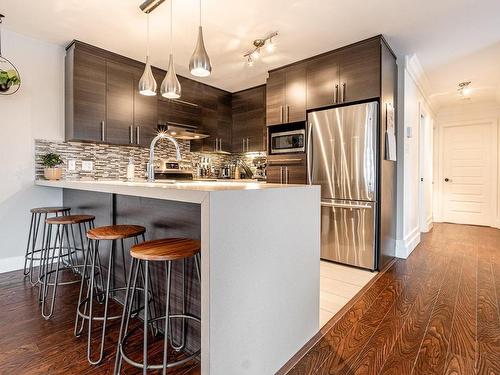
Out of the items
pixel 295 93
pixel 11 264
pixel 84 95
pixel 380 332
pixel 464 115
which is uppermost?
pixel 464 115

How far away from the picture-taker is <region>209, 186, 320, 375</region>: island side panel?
43.2 inches

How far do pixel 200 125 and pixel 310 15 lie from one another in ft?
7.78

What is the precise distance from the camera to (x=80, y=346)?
5.29 ft

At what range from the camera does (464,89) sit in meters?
4.46

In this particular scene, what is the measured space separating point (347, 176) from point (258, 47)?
1743mm

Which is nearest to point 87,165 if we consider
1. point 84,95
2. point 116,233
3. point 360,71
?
point 84,95

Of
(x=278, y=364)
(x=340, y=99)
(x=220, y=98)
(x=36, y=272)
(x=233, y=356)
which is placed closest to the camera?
(x=233, y=356)

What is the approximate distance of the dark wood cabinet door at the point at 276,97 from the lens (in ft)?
11.9

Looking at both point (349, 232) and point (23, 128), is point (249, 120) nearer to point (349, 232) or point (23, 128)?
point (349, 232)

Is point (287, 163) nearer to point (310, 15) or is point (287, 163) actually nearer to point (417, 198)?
point (310, 15)

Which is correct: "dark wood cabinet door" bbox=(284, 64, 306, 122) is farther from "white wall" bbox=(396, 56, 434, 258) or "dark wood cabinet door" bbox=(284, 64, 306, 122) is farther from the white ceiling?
"white wall" bbox=(396, 56, 434, 258)

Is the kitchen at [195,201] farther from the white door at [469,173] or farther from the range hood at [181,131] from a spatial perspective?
the white door at [469,173]

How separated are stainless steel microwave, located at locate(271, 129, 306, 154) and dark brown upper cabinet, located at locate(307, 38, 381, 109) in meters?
0.37

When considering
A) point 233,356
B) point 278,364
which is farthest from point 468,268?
point 233,356
